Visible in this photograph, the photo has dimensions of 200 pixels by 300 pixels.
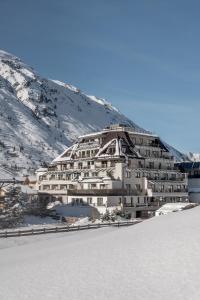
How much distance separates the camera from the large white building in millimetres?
80625

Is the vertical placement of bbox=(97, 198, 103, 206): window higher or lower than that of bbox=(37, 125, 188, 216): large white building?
lower

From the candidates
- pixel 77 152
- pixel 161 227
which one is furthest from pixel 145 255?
pixel 77 152

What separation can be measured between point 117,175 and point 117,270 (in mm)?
60779

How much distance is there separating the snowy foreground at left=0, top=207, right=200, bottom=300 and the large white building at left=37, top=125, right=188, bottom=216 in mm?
48034

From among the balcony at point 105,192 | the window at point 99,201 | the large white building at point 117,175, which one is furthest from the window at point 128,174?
the window at point 99,201

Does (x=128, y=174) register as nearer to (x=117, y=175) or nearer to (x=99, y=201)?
(x=117, y=175)

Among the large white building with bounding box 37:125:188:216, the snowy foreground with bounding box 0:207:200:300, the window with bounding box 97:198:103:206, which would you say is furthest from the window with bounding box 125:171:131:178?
the snowy foreground with bounding box 0:207:200:300

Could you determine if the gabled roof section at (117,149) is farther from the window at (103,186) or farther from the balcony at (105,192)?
the balcony at (105,192)

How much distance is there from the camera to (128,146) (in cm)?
8900

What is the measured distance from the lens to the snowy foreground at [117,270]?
2009cm

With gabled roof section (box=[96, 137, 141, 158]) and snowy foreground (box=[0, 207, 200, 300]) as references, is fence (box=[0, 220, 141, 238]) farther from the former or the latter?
gabled roof section (box=[96, 137, 141, 158])

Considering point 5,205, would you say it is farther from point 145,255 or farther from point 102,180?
point 145,255

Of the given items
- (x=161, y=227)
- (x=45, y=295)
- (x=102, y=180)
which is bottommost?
(x=45, y=295)

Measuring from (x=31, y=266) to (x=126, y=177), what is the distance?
58.0 meters
